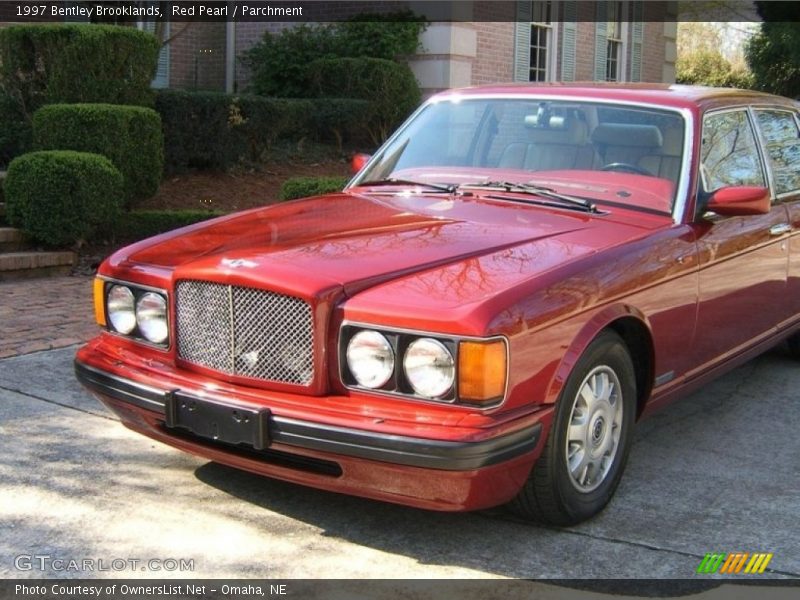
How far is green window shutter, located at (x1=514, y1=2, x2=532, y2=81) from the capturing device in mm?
17203

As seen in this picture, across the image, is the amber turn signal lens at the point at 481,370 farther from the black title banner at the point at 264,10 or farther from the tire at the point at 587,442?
the black title banner at the point at 264,10

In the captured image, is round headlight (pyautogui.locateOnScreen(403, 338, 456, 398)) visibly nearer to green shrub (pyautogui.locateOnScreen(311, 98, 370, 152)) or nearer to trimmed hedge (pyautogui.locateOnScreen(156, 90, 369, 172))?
trimmed hedge (pyautogui.locateOnScreen(156, 90, 369, 172))

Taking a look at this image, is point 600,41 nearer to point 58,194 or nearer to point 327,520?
point 58,194

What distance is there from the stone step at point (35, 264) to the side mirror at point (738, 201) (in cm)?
579

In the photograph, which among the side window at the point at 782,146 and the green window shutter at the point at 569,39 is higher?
the green window shutter at the point at 569,39

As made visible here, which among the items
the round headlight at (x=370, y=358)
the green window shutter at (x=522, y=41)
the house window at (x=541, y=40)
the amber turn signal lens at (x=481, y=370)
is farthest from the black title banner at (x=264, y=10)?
the amber turn signal lens at (x=481, y=370)

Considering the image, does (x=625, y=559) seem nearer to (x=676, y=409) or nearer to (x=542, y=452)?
(x=542, y=452)

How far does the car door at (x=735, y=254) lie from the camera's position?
454 centimetres

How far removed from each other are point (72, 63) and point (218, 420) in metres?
7.11

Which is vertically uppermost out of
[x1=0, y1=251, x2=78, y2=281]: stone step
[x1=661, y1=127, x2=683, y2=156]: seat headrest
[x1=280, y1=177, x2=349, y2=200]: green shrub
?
[x1=661, y1=127, x2=683, y2=156]: seat headrest

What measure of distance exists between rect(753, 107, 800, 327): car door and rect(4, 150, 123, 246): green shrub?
5.33 meters

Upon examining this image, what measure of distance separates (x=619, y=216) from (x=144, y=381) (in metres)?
2.05

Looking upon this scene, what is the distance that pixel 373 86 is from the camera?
14109mm

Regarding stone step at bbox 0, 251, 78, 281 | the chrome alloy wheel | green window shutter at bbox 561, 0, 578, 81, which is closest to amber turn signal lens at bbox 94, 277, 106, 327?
the chrome alloy wheel
